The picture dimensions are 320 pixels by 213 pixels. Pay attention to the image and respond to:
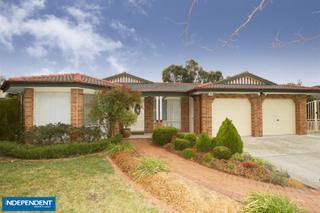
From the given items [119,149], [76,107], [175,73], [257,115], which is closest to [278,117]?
[257,115]

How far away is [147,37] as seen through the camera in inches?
579

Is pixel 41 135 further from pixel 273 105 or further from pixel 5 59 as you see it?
pixel 273 105

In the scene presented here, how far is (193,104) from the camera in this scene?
15461 millimetres

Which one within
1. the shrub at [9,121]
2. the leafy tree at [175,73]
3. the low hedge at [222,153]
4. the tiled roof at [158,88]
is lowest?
the low hedge at [222,153]

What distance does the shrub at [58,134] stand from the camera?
31.2 ft

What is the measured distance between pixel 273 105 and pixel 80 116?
523 inches

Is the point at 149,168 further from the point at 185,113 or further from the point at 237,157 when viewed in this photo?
the point at 185,113

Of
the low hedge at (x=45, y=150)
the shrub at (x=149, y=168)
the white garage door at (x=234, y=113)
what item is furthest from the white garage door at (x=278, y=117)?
the low hedge at (x=45, y=150)

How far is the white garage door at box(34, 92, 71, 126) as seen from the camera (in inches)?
425

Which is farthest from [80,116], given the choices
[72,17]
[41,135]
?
[72,17]

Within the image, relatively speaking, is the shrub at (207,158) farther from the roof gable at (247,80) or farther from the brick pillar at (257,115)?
the roof gable at (247,80)

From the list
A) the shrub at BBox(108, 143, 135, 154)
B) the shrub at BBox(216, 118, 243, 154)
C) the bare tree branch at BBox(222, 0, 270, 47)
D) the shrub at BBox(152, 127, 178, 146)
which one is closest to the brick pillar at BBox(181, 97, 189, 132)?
the shrub at BBox(152, 127, 178, 146)

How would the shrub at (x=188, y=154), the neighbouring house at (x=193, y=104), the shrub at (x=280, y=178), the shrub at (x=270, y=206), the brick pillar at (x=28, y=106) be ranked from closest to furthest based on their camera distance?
1. the shrub at (x=270, y=206)
2. the shrub at (x=280, y=178)
3. the shrub at (x=188, y=154)
4. the brick pillar at (x=28, y=106)
5. the neighbouring house at (x=193, y=104)

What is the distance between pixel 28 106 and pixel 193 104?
34.6 feet
